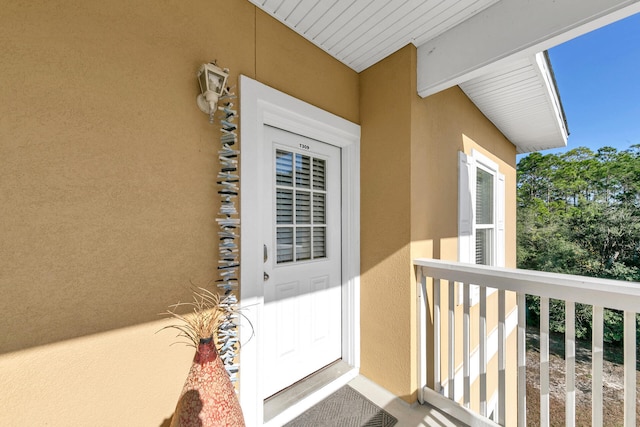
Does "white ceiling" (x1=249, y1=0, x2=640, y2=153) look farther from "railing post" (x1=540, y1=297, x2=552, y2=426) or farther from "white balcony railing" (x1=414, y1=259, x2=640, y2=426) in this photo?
"railing post" (x1=540, y1=297, x2=552, y2=426)

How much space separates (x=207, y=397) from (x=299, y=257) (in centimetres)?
111

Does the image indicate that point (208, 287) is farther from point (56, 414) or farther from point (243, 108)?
point (243, 108)

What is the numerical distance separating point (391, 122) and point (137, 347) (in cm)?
214

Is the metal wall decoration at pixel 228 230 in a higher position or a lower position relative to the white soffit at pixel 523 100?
lower

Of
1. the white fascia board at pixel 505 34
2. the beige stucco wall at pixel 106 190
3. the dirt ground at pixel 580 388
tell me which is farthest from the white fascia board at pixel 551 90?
the dirt ground at pixel 580 388

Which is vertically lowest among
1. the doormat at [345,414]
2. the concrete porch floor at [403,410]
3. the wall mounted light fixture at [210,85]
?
the concrete porch floor at [403,410]

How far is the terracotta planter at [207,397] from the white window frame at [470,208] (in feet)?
6.99

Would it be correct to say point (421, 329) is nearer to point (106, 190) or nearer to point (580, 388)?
point (106, 190)

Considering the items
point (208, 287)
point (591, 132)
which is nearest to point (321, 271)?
point (208, 287)

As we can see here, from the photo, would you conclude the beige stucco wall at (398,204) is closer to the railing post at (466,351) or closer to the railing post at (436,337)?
the railing post at (436,337)

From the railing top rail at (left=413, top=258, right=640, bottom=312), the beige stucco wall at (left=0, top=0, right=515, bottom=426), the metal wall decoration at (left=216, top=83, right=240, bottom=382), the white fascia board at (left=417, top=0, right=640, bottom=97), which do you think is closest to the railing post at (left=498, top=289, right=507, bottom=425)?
the railing top rail at (left=413, top=258, right=640, bottom=312)

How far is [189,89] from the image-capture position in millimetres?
1330

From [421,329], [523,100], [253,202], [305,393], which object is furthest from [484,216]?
[253,202]

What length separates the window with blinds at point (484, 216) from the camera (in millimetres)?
3229
